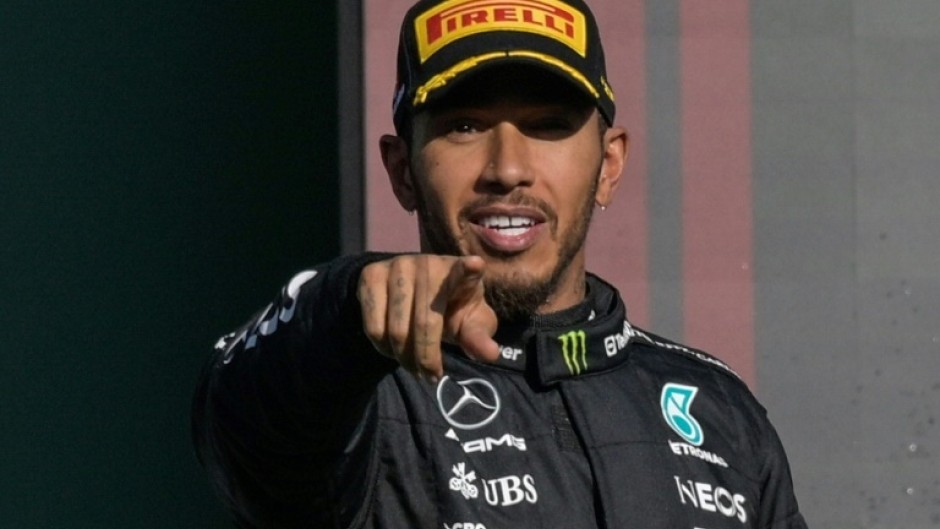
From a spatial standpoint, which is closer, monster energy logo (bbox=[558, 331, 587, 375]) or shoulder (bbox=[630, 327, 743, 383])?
monster energy logo (bbox=[558, 331, 587, 375])

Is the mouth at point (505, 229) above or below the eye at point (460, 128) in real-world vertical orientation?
below

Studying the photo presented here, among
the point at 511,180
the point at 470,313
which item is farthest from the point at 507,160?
the point at 470,313

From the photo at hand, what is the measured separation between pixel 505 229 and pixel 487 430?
27cm

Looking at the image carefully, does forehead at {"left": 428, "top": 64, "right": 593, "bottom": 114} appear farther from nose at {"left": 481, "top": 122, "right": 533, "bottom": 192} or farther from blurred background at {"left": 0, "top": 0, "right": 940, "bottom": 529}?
blurred background at {"left": 0, "top": 0, "right": 940, "bottom": 529}

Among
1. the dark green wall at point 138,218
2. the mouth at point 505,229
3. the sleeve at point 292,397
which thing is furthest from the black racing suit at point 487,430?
the dark green wall at point 138,218

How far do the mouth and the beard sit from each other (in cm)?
1

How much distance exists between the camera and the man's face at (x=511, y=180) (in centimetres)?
248

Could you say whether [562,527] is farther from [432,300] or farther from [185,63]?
[185,63]


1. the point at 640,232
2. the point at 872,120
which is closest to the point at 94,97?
the point at 640,232

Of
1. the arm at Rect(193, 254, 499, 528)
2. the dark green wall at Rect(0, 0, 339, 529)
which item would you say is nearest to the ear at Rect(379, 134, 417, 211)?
the arm at Rect(193, 254, 499, 528)

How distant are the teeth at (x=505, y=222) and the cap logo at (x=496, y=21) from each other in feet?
0.85

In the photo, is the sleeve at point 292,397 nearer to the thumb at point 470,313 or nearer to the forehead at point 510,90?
the thumb at point 470,313

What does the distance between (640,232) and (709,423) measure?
1253 millimetres

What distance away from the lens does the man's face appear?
2.48 meters
